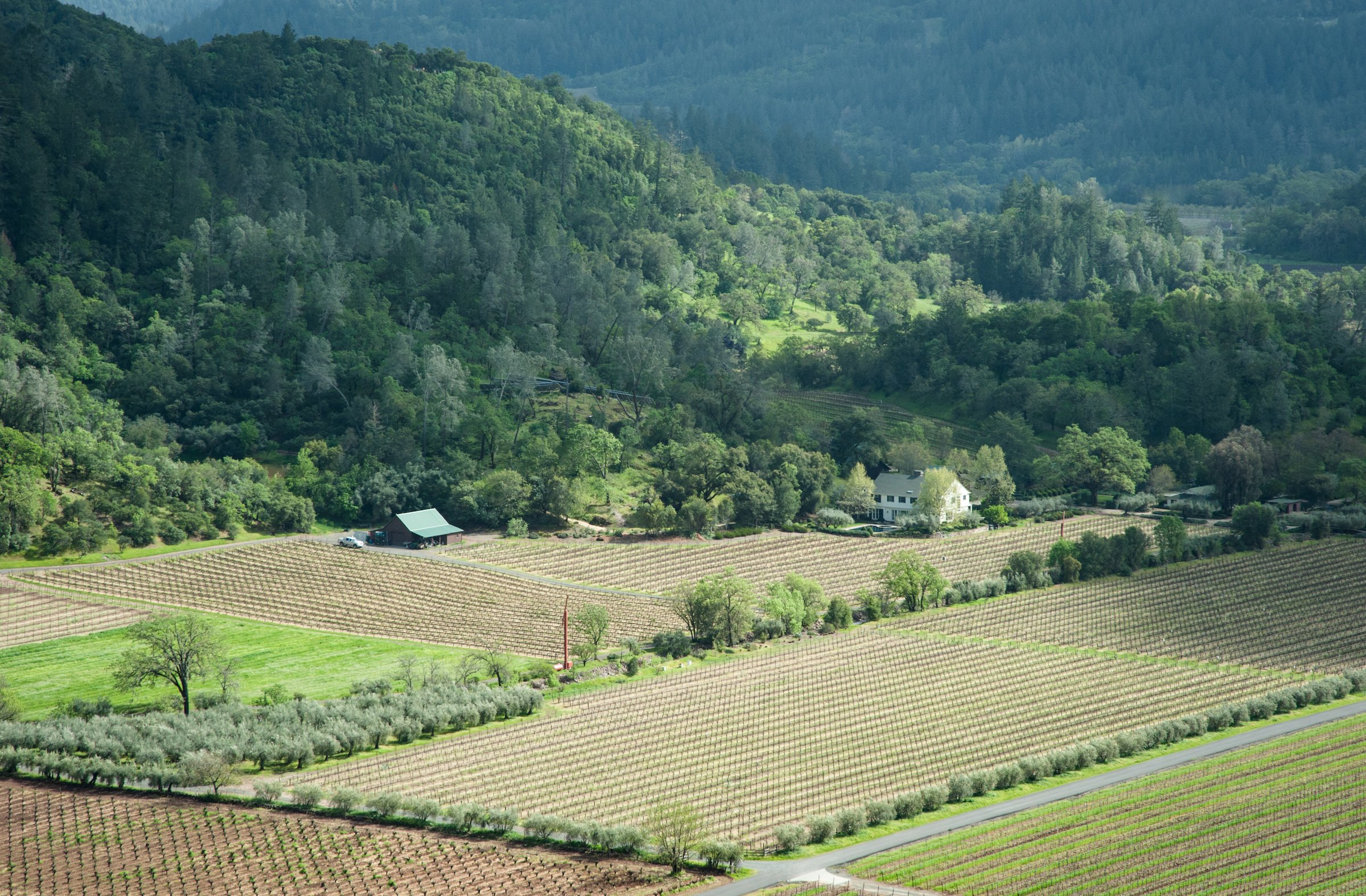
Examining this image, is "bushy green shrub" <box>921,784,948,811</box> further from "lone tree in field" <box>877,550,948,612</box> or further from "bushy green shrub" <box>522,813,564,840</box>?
"lone tree in field" <box>877,550,948,612</box>

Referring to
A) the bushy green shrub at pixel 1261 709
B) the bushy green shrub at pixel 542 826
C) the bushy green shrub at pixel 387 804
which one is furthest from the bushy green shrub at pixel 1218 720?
the bushy green shrub at pixel 387 804

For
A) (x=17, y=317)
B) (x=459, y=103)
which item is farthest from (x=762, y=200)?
(x=17, y=317)

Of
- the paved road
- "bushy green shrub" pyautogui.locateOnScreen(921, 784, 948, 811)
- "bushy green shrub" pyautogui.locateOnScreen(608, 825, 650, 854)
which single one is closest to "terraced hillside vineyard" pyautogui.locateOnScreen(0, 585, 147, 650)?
"bushy green shrub" pyautogui.locateOnScreen(608, 825, 650, 854)

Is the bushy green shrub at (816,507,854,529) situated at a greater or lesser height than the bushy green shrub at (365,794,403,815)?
greater

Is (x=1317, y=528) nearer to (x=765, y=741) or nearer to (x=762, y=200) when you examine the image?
(x=765, y=741)

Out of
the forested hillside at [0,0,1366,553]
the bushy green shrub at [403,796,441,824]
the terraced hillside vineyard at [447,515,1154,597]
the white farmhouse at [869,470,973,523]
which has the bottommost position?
the bushy green shrub at [403,796,441,824]
